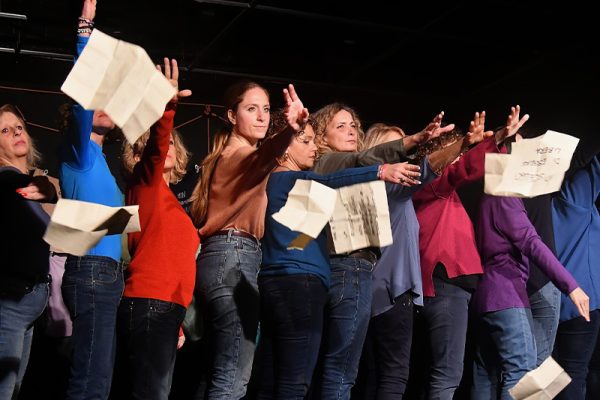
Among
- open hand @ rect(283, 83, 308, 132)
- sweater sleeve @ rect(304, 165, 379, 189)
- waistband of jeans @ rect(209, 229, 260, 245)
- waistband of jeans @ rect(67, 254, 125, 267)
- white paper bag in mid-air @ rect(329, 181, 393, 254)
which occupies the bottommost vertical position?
waistband of jeans @ rect(67, 254, 125, 267)

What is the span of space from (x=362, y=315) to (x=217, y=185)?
0.69 metres

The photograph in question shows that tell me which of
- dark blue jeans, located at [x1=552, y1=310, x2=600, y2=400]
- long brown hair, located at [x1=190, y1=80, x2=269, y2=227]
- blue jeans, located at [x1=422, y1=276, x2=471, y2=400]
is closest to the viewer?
long brown hair, located at [x1=190, y1=80, x2=269, y2=227]

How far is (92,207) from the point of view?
6.79 ft

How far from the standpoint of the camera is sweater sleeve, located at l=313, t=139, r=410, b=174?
2.80 metres

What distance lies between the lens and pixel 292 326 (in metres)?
2.47

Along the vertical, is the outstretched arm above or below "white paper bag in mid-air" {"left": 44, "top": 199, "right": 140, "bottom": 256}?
above

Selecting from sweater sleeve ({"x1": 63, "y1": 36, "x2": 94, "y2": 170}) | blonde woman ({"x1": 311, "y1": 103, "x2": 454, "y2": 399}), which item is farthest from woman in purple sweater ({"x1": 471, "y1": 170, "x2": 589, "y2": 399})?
sweater sleeve ({"x1": 63, "y1": 36, "x2": 94, "y2": 170})

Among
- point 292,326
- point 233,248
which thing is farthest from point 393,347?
point 233,248

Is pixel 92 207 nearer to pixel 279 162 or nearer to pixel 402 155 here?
pixel 279 162

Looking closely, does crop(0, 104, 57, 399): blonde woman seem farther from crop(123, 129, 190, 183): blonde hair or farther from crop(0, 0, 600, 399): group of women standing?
crop(123, 129, 190, 183): blonde hair

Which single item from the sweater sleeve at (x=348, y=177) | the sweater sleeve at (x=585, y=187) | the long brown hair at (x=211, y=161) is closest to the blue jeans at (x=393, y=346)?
the sweater sleeve at (x=348, y=177)

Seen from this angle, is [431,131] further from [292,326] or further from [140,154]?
[140,154]

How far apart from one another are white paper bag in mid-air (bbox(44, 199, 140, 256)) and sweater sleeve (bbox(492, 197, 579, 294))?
174 centimetres

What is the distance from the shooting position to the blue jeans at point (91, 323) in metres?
2.31
